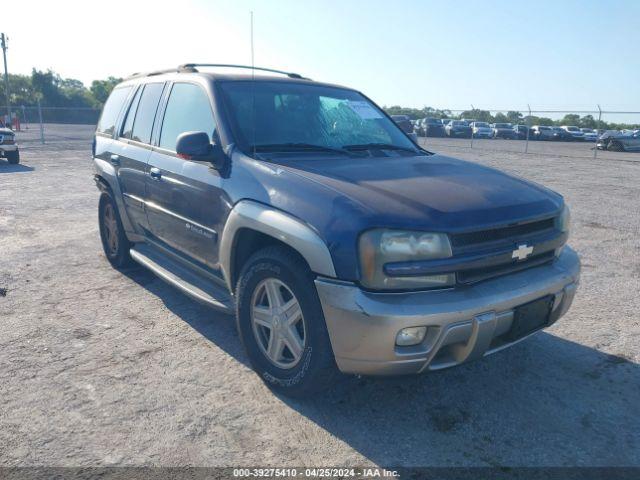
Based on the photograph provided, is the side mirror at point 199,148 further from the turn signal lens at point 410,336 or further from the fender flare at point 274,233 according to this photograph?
the turn signal lens at point 410,336

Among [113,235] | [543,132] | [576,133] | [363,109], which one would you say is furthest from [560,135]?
[113,235]

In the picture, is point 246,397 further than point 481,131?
No

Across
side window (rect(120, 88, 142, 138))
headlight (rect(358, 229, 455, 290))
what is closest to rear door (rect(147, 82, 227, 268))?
side window (rect(120, 88, 142, 138))

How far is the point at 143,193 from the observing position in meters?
4.48

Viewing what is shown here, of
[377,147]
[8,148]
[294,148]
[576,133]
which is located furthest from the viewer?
[576,133]

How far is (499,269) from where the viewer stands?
285 centimetres

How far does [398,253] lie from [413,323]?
0.34 meters

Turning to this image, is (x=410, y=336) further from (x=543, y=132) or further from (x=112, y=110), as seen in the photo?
(x=543, y=132)

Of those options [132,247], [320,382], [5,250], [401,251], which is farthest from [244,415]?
[5,250]

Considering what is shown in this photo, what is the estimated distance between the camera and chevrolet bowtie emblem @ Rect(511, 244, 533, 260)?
289 cm

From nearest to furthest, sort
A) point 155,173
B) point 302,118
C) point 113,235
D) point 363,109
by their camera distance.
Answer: point 302,118 → point 155,173 → point 363,109 → point 113,235

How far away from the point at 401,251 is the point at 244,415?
126cm

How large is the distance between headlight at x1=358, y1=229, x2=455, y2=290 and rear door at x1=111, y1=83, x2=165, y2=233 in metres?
2.55

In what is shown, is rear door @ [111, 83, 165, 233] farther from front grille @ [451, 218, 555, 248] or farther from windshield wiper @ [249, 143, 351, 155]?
front grille @ [451, 218, 555, 248]
